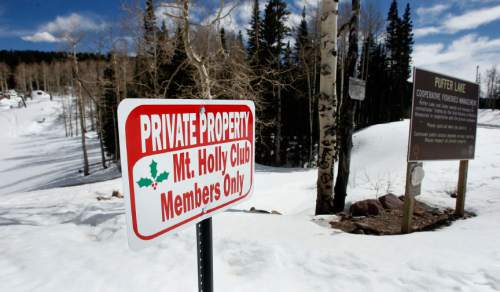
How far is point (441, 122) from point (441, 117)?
0.26 ft

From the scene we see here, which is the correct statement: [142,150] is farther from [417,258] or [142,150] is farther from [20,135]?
[20,135]

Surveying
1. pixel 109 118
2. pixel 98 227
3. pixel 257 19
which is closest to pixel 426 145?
pixel 98 227

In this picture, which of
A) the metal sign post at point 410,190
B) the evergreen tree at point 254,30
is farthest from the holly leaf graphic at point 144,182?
the evergreen tree at point 254,30

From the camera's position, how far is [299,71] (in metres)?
24.5

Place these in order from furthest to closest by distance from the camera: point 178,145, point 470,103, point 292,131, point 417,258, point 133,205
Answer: point 292,131 < point 470,103 < point 417,258 < point 178,145 < point 133,205

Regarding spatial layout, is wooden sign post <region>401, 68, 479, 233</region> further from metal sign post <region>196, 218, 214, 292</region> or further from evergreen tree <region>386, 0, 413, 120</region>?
evergreen tree <region>386, 0, 413, 120</region>

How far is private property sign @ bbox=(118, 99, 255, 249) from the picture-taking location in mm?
992

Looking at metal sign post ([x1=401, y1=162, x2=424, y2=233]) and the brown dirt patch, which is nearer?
metal sign post ([x1=401, y1=162, x2=424, y2=233])

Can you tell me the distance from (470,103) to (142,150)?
18.9 feet

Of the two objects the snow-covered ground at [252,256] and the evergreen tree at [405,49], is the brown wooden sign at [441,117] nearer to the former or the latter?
the snow-covered ground at [252,256]

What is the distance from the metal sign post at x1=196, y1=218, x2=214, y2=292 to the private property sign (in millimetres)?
80

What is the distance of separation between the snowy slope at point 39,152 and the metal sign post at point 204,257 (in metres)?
20.7

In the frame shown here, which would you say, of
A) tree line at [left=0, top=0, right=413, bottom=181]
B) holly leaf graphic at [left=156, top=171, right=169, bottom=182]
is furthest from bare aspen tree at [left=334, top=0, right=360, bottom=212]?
holly leaf graphic at [left=156, top=171, right=169, bottom=182]

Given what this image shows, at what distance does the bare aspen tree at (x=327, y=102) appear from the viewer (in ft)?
16.4
